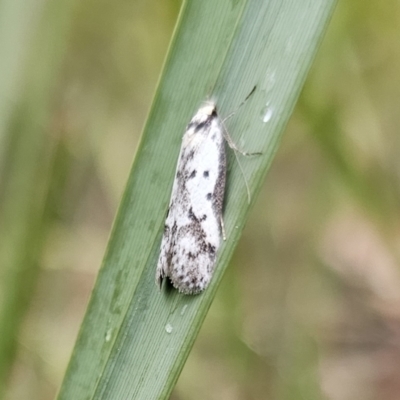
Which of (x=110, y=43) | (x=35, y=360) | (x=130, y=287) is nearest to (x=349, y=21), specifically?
(x=110, y=43)

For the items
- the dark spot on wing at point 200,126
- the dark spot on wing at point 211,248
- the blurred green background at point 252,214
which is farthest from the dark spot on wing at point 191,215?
the blurred green background at point 252,214

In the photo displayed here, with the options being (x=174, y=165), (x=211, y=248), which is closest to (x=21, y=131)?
(x=174, y=165)

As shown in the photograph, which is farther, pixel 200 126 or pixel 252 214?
pixel 252 214

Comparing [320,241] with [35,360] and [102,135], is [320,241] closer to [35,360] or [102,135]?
[102,135]

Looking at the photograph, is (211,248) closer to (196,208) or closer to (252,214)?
(196,208)

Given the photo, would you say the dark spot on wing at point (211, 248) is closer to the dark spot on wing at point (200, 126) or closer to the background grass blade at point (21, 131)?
the dark spot on wing at point (200, 126)

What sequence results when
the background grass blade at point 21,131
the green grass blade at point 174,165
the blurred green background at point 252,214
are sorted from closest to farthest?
the green grass blade at point 174,165 → the background grass blade at point 21,131 → the blurred green background at point 252,214
